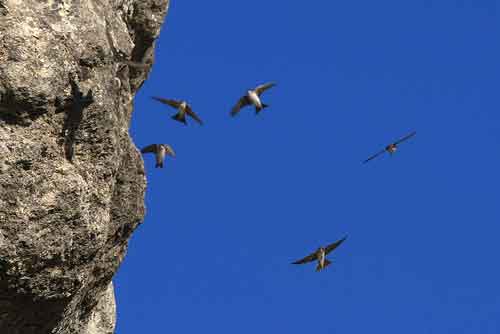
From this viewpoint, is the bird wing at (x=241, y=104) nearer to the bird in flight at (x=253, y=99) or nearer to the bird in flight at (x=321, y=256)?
the bird in flight at (x=253, y=99)

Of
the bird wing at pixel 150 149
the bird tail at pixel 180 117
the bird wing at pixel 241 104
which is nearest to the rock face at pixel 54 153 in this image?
the bird tail at pixel 180 117

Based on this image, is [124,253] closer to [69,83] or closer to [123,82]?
[123,82]

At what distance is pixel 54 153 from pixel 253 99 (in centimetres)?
733

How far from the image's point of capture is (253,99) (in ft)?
64.8

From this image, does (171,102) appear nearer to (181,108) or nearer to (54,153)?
(181,108)

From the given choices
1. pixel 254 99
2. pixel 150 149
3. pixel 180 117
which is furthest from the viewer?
pixel 254 99

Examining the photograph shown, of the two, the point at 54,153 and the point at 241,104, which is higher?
the point at 241,104

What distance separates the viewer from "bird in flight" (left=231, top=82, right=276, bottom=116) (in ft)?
64.5

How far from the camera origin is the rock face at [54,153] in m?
12.3

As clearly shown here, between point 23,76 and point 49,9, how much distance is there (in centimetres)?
98

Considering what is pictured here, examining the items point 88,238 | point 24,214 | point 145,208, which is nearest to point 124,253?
point 145,208

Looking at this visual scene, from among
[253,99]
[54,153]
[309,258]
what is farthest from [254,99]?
[54,153]

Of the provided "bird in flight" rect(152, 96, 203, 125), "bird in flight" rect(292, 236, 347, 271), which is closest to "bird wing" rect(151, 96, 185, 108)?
"bird in flight" rect(152, 96, 203, 125)

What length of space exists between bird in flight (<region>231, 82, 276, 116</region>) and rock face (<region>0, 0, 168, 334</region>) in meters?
5.48
